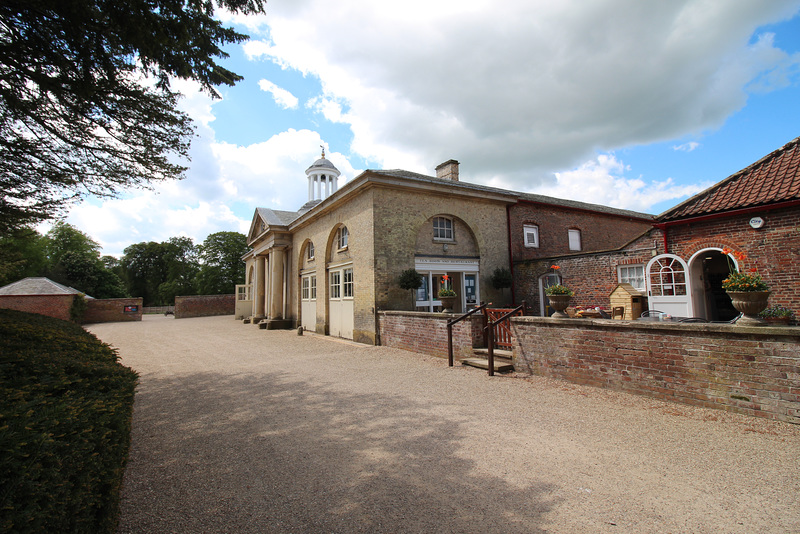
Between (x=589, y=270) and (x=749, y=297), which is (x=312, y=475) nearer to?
(x=749, y=297)

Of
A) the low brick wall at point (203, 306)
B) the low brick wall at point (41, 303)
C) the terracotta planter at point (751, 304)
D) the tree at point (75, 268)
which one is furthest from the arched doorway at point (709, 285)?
the tree at point (75, 268)

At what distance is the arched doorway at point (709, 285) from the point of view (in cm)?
997

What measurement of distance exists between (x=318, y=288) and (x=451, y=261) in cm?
595

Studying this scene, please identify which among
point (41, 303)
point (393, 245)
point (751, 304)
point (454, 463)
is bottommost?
point (454, 463)

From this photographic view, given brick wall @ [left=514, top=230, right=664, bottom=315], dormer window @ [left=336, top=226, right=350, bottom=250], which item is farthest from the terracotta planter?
dormer window @ [left=336, top=226, right=350, bottom=250]

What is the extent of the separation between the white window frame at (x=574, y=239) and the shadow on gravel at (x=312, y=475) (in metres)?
14.6

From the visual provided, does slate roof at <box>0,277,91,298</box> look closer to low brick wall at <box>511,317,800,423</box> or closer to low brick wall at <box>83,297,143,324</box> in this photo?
low brick wall at <box>83,297,143,324</box>

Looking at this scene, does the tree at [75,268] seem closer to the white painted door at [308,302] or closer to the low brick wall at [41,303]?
the low brick wall at [41,303]

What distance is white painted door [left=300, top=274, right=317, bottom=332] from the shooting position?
667 inches

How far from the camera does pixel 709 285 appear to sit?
447 inches

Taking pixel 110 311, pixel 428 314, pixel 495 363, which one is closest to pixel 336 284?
pixel 428 314

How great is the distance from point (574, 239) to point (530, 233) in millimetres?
3167

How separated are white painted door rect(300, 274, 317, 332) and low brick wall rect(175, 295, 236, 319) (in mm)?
21255

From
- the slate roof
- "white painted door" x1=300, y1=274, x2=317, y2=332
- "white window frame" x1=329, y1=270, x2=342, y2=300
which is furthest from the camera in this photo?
the slate roof
